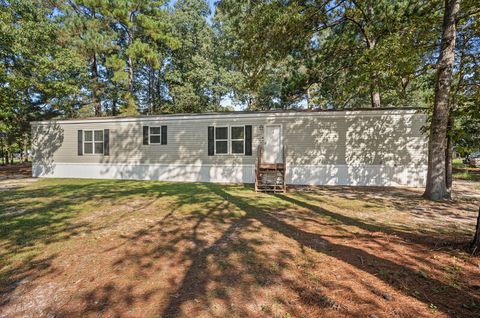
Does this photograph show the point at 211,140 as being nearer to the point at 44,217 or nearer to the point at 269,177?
the point at 269,177

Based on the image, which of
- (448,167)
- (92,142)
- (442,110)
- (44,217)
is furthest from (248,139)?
(92,142)

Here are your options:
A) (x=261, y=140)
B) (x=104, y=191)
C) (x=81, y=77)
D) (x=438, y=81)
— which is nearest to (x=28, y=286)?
(x=104, y=191)

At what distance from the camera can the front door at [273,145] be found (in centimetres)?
1092

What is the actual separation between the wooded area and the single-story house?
1567 mm

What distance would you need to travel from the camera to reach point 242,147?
11.2 metres

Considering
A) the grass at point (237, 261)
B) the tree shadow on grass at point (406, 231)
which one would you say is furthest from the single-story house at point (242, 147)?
the grass at point (237, 261)

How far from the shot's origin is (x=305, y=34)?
33.6 feet

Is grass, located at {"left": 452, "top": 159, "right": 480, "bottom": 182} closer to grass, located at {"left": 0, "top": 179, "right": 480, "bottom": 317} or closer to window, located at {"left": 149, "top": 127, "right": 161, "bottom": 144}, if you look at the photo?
grass, located at {"left": 0, "top": 179, "right": 480, "bottom": 317}

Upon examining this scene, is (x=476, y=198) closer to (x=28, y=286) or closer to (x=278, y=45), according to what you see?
(x=278, y=45)

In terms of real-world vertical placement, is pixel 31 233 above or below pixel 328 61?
below

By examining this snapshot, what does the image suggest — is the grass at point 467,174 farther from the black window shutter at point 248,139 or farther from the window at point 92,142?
the window at point 92,142

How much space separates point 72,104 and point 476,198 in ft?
85.4

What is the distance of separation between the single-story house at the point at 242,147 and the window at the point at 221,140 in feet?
0.16

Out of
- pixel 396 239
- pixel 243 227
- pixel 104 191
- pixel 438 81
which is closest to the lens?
pixel 396 239
